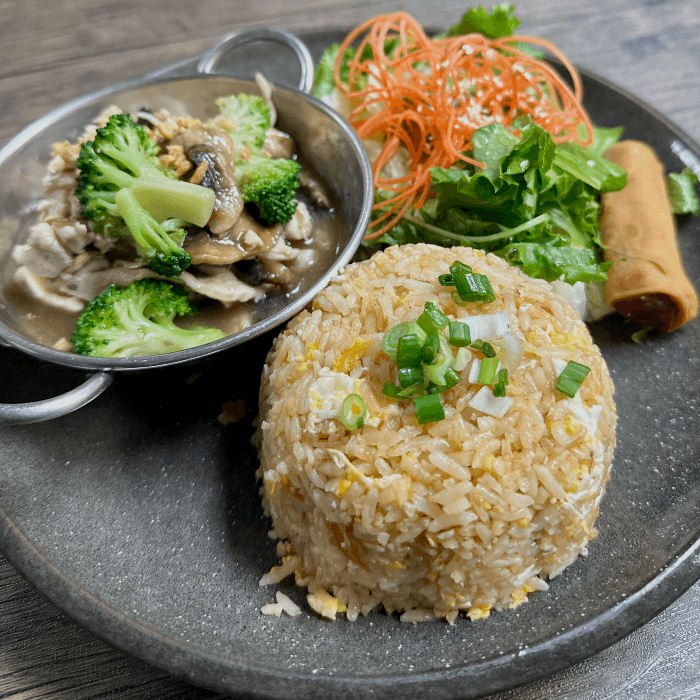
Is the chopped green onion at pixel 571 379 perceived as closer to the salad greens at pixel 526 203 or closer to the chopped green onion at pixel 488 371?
the chopped green onion at pixel 488 371

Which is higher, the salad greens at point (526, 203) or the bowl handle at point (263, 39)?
the bowl handle at point (263, 39)

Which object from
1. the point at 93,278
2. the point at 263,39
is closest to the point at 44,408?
the point at 93,278

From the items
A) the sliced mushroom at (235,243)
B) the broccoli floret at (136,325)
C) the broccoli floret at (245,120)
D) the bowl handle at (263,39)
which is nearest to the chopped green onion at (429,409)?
the broccoli floret at (136,325)

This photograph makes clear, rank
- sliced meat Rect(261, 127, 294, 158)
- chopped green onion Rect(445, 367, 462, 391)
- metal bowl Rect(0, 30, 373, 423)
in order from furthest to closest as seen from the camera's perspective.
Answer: sliced meat Rect(261, 127, 294, 158) < metal bowl Rect(0, 30, 373, 423) < chopped green onion Rect(445, 367, 462, 391)

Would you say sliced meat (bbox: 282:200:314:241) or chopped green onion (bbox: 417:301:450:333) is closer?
chopped green onion (bbox: 417:301:450:333)

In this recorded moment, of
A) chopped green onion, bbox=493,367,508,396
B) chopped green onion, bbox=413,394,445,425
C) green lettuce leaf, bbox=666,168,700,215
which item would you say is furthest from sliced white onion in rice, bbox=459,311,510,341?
green lettuce leaf, bbox=666,168,700,215

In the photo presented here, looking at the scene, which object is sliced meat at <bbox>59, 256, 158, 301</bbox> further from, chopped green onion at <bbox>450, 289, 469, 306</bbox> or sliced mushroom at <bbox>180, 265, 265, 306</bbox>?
chopped green onion at <bbox>450, 289, 469, 306</bbox>

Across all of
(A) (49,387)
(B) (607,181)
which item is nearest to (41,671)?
(A) (49,387)
